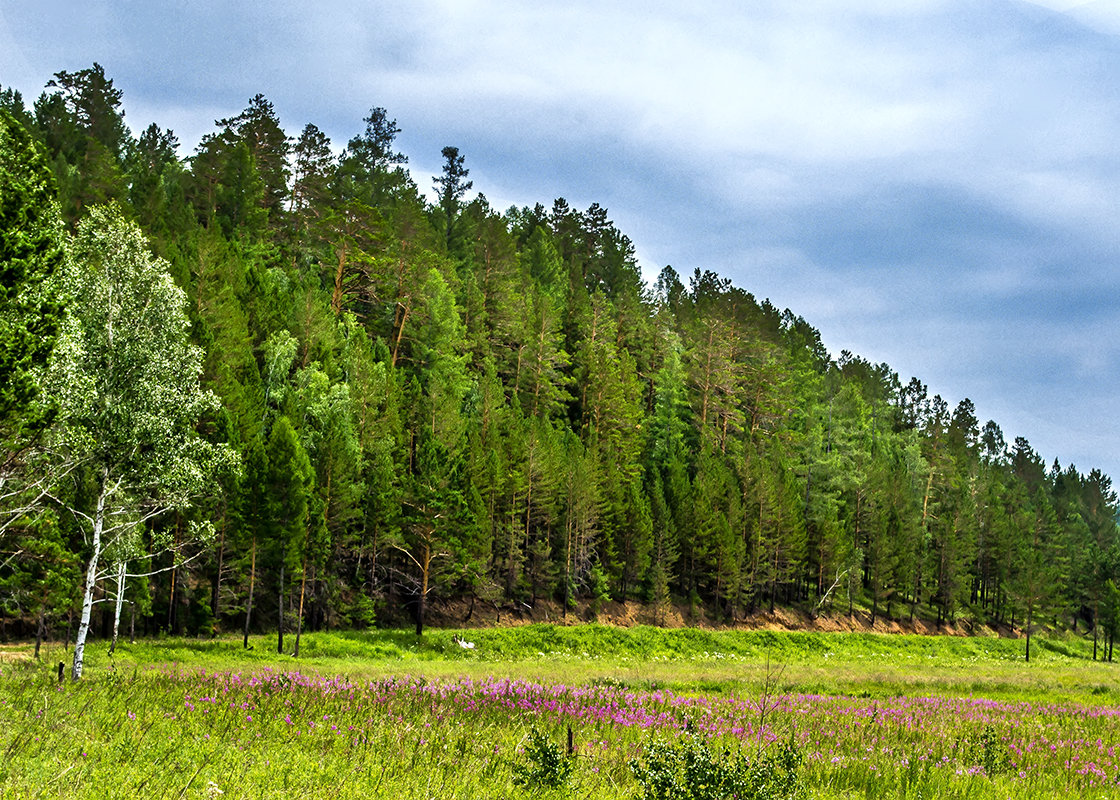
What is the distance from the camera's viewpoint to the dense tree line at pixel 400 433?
24006 mm

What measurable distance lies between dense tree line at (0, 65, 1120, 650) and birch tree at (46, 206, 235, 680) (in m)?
0.12

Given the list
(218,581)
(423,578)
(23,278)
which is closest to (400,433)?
(423,578)

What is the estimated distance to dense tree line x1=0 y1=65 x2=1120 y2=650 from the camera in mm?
24006

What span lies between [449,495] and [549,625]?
434 inches

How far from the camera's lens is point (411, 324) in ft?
214

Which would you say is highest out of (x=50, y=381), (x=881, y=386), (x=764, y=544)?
(x=881, y=386)

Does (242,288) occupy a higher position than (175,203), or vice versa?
(175,203)

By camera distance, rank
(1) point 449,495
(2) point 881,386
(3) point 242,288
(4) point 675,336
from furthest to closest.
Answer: (2) point 881,386 → (4) point 675,336 → (3) point 242,288 → (1) point 449,495

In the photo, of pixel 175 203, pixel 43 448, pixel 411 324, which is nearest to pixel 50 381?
pixel 43 448

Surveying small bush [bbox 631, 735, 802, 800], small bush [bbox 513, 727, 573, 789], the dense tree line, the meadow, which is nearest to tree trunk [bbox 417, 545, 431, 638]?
the dense tree line

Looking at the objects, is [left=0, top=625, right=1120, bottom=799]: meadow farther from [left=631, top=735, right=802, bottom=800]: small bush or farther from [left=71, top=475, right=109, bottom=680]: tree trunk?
[left=71, top=475, right=109, bottom=680]: tree trunk

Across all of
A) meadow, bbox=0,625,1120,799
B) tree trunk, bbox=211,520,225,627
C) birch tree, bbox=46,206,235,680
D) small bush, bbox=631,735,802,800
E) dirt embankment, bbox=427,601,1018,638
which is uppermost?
birch tree, bbox=46,206,235,680

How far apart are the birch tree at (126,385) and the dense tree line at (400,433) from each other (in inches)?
4.7

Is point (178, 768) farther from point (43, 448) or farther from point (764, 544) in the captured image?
point (764, 544)
